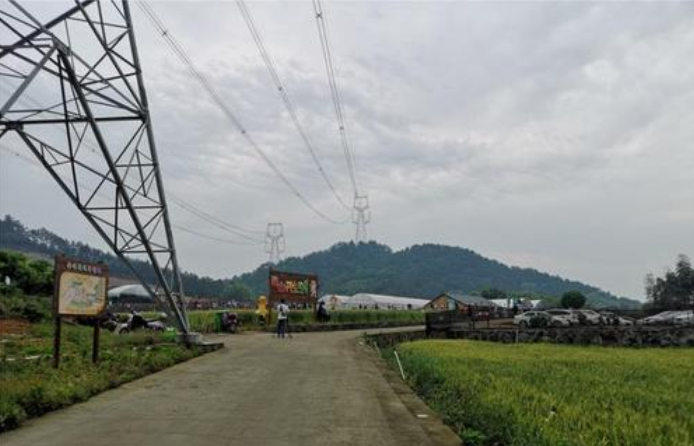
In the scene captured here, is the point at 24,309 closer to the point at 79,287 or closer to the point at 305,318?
the point at 79,287

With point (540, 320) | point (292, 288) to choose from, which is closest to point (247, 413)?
point (292, 288)

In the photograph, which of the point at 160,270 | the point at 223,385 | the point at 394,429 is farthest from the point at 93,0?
the point at 394,429

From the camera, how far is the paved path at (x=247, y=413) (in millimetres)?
8719

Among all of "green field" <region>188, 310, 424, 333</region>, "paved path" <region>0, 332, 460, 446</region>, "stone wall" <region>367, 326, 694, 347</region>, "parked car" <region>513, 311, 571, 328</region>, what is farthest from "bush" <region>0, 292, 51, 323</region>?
"parked car" <region>513, 311, 571, 328</region>

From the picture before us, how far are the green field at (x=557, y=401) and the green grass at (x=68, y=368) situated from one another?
606cm

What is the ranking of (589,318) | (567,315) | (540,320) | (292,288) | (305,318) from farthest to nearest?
(589,318)
(567,315)
(540,320)
(305,318)
(292,288)

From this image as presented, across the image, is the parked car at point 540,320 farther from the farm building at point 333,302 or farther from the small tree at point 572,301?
the small tree at point 572,301

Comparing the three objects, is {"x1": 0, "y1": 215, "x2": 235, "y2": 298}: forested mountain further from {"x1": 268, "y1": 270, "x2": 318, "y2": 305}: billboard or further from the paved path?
the paved path

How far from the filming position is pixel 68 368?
13555 millimetres

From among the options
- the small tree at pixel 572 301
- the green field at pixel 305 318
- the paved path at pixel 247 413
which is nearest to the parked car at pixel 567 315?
the green field at pixel 305 318

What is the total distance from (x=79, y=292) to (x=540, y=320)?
3794cm

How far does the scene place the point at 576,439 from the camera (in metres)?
8.09

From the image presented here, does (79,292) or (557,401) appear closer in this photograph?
(557,401)

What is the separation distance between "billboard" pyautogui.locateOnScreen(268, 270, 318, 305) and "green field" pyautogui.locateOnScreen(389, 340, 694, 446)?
1756cm
